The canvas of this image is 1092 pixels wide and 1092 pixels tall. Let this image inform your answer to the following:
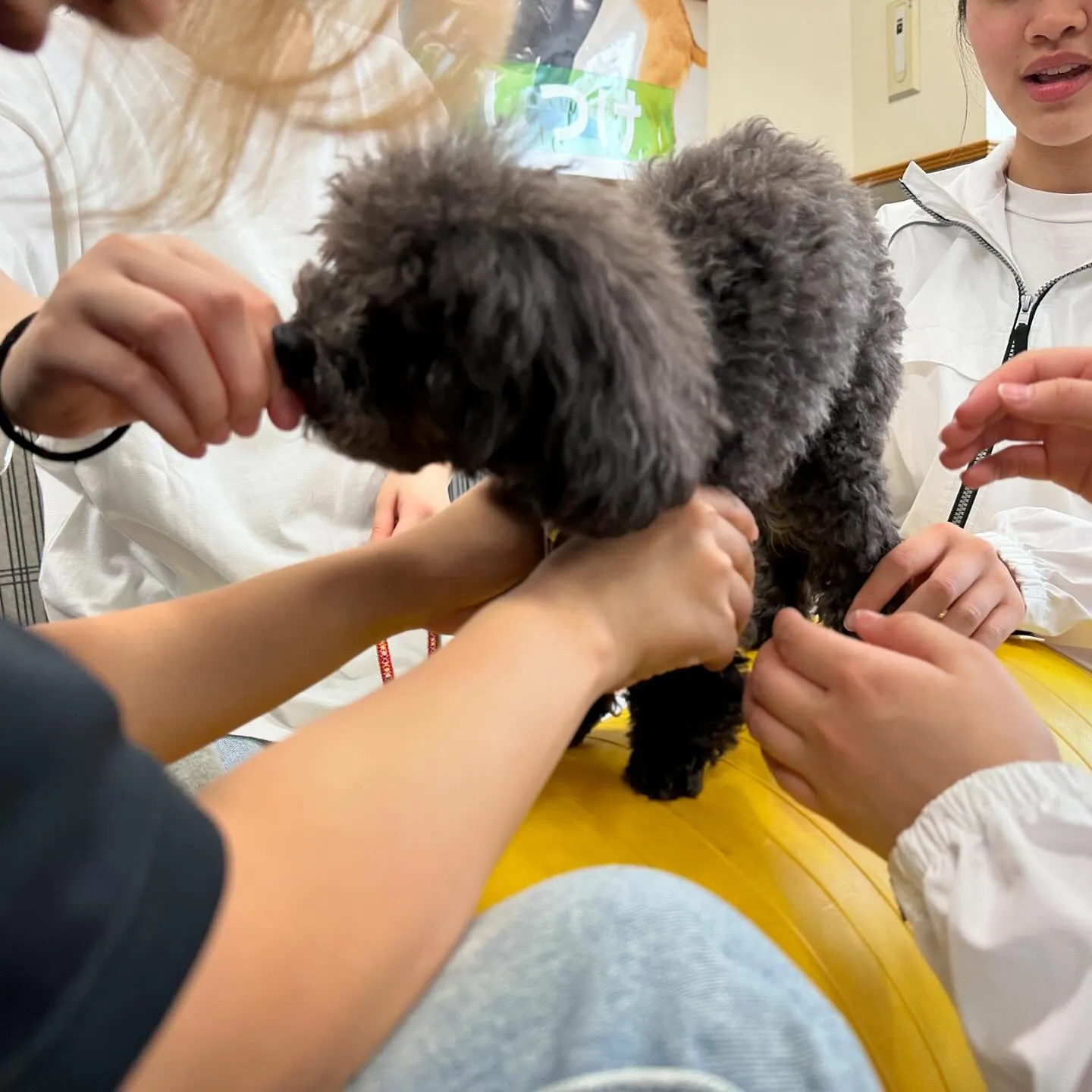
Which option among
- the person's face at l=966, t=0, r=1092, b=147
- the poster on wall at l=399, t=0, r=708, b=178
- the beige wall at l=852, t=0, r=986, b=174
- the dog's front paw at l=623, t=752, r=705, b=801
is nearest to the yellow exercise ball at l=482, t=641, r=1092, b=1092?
the dog's front paw at l=623, t=752, r=705, b=801

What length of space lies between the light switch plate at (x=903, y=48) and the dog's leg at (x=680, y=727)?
1.93 metres

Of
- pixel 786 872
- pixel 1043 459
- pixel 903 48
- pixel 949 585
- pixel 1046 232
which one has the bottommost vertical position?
pixel 786 872

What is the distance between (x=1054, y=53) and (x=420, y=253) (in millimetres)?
1089

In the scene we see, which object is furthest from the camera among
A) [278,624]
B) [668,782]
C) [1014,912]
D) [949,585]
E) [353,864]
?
[949,585]

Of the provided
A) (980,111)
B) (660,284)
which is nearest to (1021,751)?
(660,284)

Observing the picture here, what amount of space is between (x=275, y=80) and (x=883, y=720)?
1.00m

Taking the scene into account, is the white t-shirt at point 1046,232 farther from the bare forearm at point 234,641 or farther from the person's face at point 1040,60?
the bare forearm at point 234,641

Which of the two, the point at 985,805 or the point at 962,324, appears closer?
the point at 985,805

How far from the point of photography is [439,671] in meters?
0.49

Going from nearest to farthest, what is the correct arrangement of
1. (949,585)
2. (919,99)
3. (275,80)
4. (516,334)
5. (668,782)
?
(516,334) → (668,782) → (949,585) → (275,80) → (919,99)

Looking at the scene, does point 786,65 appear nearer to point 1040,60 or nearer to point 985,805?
point 1040,60

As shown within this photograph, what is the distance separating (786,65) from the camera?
95.6 inches

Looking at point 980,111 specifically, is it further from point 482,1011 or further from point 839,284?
point 482,1011

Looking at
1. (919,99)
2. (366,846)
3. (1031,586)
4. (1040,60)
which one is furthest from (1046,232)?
(366,846)
